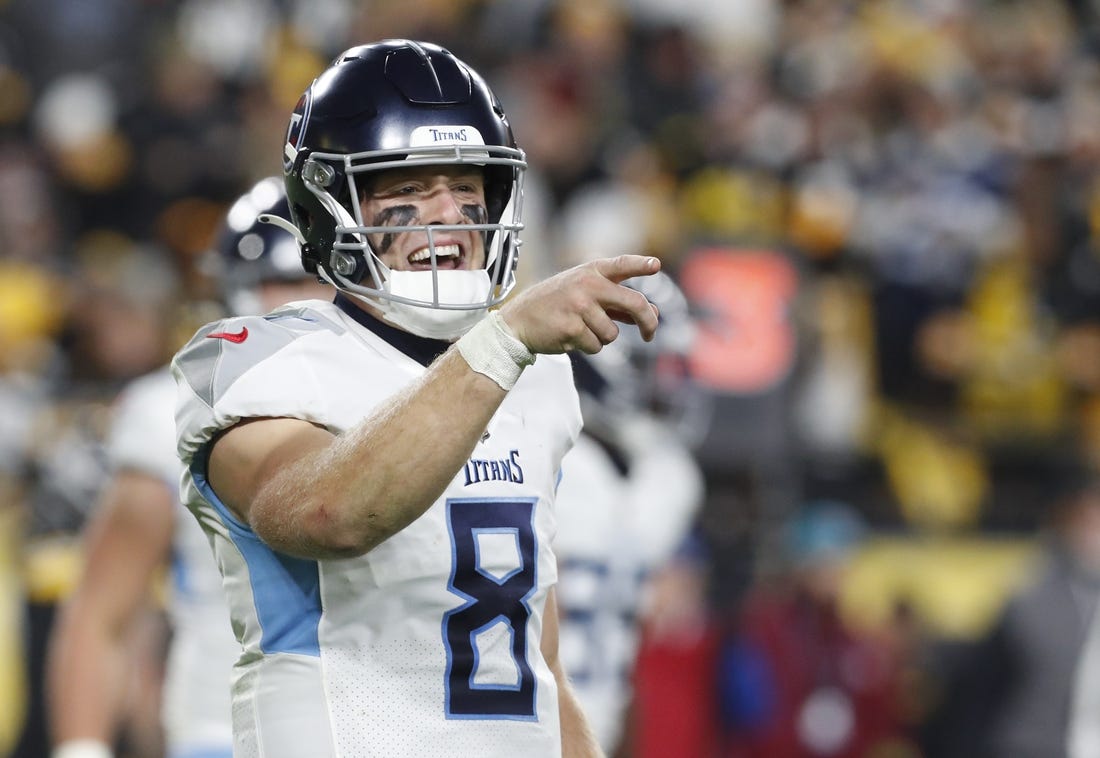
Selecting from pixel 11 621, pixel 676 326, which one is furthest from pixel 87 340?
pixel 676 326

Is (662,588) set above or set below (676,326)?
below

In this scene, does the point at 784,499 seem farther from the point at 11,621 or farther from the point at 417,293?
the point at 417,293

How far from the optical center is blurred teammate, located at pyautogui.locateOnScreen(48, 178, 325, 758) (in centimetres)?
393

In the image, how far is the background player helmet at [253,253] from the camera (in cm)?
398

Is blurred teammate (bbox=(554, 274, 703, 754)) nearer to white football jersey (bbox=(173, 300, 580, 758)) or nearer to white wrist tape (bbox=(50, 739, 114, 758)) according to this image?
white wrist tape (bbox=(50, 739, 114, 758))

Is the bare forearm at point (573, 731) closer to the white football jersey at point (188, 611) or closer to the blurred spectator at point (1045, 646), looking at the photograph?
the white football jersey at point (188, 611)

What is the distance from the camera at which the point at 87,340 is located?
857cm

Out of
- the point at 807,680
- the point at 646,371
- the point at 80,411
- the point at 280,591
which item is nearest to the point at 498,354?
the point at 280,591

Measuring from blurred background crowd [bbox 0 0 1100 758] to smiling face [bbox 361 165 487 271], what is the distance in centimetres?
458

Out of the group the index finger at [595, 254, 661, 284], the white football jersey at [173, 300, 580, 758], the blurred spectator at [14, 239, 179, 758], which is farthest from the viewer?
the blurred spectator at [14, 239, 179, 758]

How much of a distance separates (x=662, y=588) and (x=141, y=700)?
235 centimetres

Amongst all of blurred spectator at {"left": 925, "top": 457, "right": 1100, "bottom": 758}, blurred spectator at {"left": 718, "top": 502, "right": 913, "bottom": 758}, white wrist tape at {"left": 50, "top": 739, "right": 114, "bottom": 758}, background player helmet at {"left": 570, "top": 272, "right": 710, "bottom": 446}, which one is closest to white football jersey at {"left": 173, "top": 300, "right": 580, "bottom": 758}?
white wrist tape at {"left": 50, "top": 739, "right": 114, "bottom": 758}

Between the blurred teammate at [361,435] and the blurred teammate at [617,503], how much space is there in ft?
6.61

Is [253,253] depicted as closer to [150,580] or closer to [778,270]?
[150,580]
